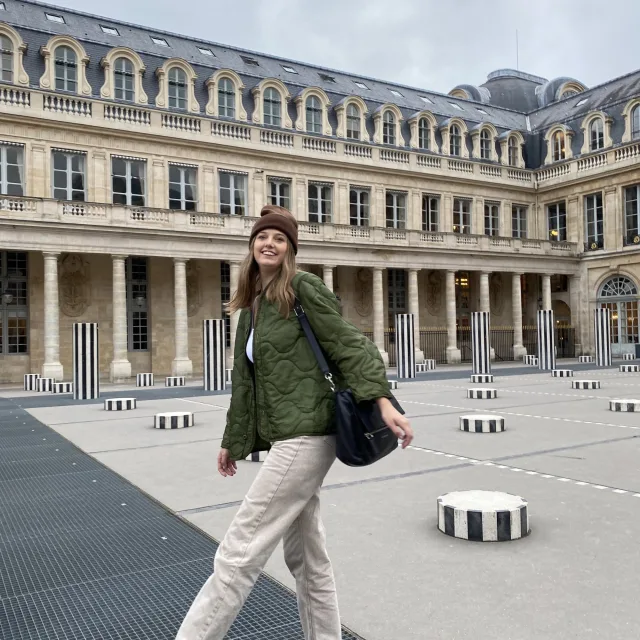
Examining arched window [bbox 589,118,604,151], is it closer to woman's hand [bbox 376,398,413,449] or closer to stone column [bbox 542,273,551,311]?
stone column [bbox 542,273,551,311]

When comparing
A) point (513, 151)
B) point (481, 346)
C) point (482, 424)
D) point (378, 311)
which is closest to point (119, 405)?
point (482, 424)

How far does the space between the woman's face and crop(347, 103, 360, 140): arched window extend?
3362 cm

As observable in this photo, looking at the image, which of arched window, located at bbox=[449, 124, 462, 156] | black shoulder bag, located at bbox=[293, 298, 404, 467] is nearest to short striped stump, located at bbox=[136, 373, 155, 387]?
black shoulder bag, located at bbox=[293, 298, 404, 467]

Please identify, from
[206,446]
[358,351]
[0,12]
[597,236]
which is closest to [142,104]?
[0,12]

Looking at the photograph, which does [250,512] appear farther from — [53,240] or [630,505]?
[53,240]

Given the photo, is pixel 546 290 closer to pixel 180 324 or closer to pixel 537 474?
pixel 180 324

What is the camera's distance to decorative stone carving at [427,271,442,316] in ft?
128

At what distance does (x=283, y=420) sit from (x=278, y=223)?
941mm

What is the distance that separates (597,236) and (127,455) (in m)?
35.7

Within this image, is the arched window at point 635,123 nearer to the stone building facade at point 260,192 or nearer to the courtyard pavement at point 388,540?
the stone building facade at point 260,192

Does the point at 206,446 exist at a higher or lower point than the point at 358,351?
lower

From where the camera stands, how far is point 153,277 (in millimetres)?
30562

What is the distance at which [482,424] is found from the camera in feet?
35.2

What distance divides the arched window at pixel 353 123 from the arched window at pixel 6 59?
54.0 ft
